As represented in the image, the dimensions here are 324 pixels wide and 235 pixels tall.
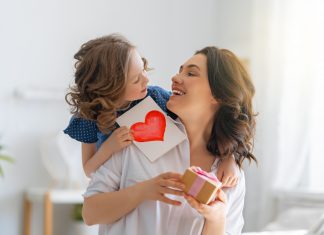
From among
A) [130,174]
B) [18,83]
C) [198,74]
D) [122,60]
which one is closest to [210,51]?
[198,74]

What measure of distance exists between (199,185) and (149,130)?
29 centimetres

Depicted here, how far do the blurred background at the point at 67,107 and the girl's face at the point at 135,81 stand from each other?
2.40 m

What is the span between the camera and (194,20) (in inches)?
191

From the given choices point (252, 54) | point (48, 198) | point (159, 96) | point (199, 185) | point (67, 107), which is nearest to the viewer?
point (199, 185)

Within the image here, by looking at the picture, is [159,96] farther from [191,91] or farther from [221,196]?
[221,196]

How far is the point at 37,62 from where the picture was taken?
13.7 feet

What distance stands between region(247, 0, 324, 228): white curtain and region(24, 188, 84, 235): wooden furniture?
1.29 metres

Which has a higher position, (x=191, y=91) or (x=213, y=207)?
(x=191, y=91)

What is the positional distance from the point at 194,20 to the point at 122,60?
3.34 m

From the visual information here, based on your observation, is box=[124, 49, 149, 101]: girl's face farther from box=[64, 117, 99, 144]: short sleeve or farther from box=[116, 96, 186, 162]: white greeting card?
box=[64, 117, 99, 144]: short sleeve

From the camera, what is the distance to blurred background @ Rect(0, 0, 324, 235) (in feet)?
13.3

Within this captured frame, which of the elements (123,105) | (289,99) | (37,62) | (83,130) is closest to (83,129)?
(83,130)

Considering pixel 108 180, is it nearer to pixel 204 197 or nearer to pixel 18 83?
pixel 204 197

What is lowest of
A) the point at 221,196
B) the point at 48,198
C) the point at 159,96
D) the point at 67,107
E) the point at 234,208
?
the point at 48,198
